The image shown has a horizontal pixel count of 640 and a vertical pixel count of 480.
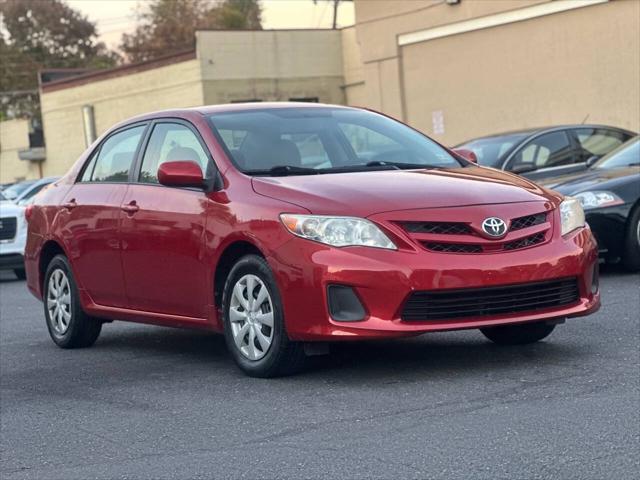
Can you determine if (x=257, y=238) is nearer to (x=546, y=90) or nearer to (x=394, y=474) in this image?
(x=394, y=474)

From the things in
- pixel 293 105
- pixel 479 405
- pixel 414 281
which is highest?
pixel 293 105

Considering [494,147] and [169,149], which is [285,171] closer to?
[169,149]

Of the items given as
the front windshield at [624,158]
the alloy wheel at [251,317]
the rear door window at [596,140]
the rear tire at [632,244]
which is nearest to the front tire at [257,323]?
the alloy wheel at [251,317]

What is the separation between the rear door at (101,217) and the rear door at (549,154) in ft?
22.3

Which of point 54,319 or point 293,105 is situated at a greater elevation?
point 293,105

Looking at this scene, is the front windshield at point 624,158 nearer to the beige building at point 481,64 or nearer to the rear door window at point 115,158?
the rear door window at point 115,158

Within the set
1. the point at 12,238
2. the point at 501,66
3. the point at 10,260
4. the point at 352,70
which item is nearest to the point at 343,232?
the point at 10,260

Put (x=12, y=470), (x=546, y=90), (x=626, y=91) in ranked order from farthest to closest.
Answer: (x=546, y=90), (x=626, y=91), (x=12, y=470)

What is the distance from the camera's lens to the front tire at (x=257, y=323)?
7414 mm

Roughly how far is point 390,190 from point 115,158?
8.85 feet

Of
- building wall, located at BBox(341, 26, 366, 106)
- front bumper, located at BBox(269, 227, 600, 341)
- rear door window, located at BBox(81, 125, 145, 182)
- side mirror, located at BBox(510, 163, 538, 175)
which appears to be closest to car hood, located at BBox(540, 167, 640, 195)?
side mirror, located at BBox(510, 163, 538, 175)

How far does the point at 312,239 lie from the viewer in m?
7.19

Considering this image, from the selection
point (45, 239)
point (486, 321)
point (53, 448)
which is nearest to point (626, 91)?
point (45, 239)

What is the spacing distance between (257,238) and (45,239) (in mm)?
2960
